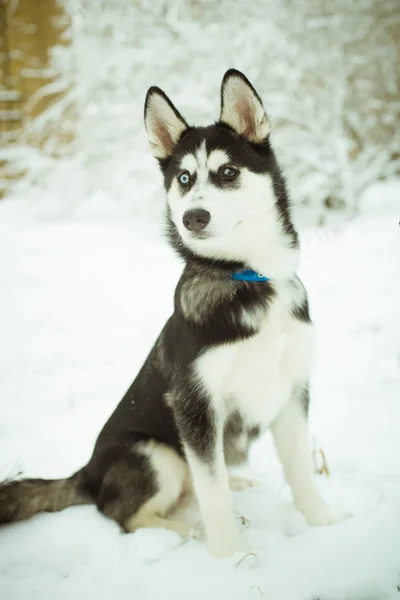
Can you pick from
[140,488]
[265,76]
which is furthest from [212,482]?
[265,76]

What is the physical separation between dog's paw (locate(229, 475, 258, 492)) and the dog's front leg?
500 millimetres

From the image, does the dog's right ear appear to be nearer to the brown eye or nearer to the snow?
the brown eye

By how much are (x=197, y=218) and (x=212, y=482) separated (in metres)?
1.04

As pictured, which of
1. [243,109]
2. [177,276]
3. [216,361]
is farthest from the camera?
[177,276]

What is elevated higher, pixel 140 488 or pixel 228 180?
pixel 228 180

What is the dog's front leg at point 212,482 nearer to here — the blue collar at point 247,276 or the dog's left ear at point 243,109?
the blue collar at point 247,276

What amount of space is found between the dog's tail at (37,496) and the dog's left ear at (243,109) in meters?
1.79

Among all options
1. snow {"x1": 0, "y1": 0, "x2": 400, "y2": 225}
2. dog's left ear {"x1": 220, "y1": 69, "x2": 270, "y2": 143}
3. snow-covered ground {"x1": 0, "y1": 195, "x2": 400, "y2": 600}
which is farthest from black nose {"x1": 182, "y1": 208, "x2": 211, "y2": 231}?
snow {"x1": 0, "y1": 0, "x2": 400, "y2": 225}

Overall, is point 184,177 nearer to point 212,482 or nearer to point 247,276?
point 247,276

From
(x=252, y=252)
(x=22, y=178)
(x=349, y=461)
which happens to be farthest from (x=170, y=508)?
(x=22, y=178)

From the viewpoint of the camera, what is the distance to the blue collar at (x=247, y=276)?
186 centimetres

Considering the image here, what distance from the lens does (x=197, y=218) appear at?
66.8 inches

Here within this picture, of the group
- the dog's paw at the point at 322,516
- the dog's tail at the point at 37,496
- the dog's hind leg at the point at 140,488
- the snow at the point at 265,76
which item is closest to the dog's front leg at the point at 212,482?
the dog's hind leg at the point at 140,488

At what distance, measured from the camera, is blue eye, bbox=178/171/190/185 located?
1.98 m
